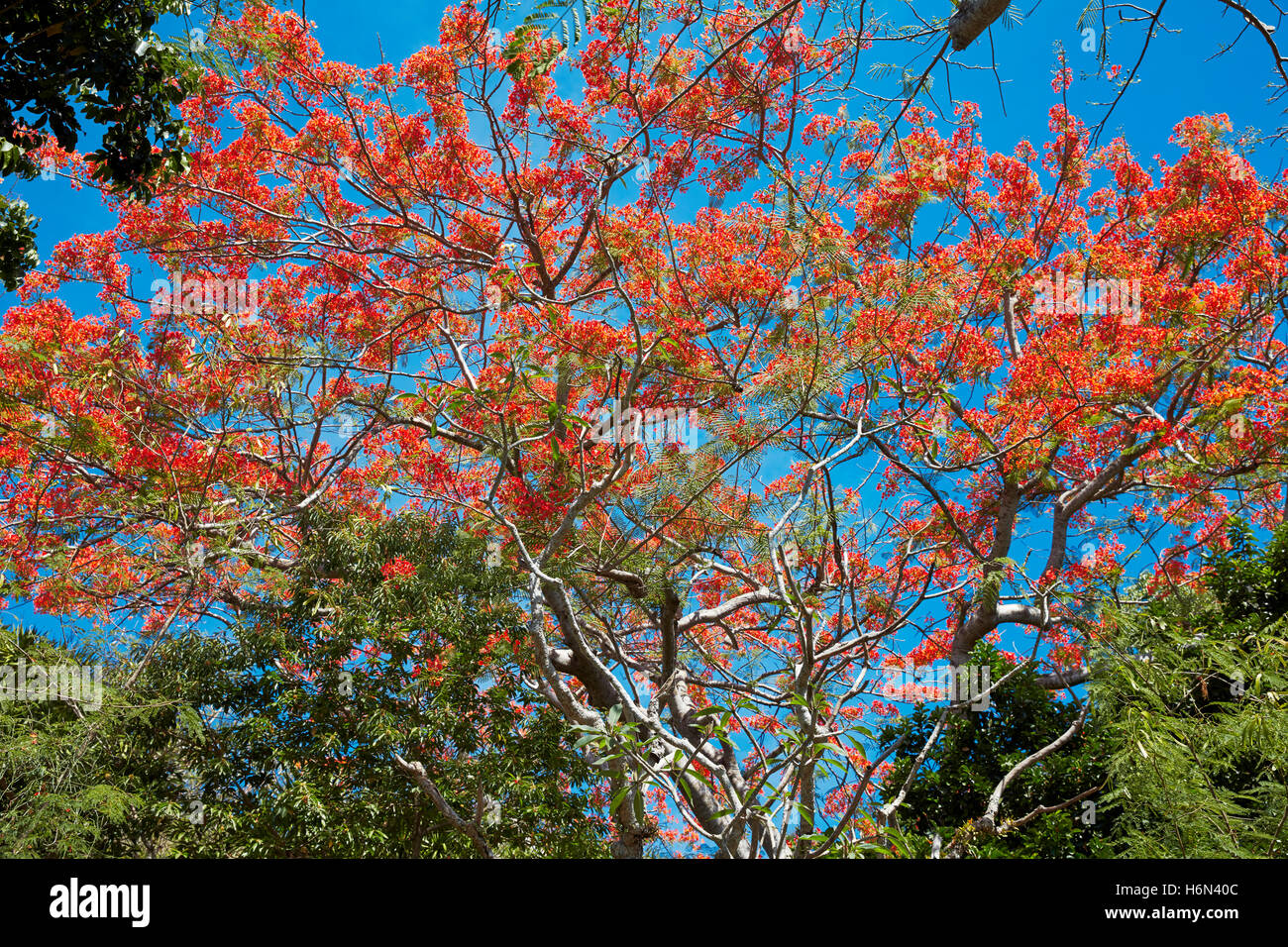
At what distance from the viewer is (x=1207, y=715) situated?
3.37 metres

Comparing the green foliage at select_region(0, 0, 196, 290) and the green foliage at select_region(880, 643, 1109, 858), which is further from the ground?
the green foliage at select_region(0, 0, 196, 290)

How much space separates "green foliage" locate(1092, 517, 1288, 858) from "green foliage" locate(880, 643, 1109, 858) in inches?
20.8

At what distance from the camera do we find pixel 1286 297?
646cm

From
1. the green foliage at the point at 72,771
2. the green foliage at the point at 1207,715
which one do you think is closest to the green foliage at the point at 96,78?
the green foliage at the point at 72,771

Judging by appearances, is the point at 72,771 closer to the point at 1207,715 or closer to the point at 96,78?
the point at 96,78

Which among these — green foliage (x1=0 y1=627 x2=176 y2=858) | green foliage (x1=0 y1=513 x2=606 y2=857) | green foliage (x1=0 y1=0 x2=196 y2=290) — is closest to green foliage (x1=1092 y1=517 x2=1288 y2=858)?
green foliage (x1=0 y1=513 x2=606 y2=857)

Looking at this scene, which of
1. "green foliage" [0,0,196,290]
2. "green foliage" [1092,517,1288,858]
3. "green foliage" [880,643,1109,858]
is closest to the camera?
"green foliage" [1092,517,1288,858]

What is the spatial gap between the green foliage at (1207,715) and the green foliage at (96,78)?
425 cm

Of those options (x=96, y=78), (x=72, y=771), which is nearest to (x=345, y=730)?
(x=72, y=771)

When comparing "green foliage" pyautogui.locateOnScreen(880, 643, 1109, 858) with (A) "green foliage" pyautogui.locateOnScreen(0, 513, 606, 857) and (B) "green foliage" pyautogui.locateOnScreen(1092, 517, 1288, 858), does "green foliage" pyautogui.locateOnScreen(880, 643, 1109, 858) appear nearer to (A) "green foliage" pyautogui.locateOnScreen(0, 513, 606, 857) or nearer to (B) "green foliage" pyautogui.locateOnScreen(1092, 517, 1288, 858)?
(B) "green foliage" pyautogui.locateOnScreen(1092, 517, 1288, 858)

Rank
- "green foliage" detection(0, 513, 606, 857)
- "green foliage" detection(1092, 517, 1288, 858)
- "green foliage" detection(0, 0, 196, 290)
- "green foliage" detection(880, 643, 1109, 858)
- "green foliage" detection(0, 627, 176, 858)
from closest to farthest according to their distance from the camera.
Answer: "green foliage" detection(1092, 517, 1288, 858), "green foliage" detection(0, 0, 196, 290), "green foliage" detection(880, 643, 1109, 858), "green foliage" detection(0, 627, 176, 858), "green foliage" detection(0, 513, 606, 857)

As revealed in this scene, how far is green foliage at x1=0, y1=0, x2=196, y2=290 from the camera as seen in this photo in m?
3.41

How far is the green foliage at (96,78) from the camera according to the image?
3414mm
